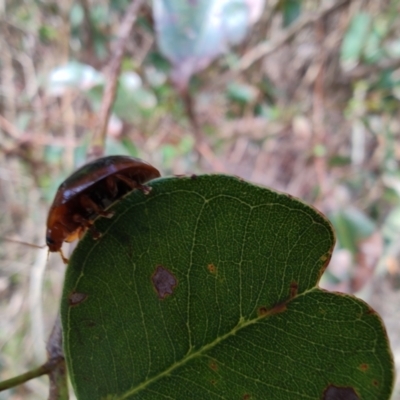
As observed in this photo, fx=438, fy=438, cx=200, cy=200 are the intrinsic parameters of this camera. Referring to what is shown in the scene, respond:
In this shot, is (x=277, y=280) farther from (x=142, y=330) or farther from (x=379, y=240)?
(x=379, y=240)

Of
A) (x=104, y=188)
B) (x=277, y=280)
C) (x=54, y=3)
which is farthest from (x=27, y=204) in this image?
(x=277, y=280)

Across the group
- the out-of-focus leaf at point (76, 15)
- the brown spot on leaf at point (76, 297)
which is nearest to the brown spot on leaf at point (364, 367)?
the brown spot on leaf at point (76, 297)

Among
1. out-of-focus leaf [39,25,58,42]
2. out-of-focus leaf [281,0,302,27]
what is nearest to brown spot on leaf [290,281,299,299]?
out-of-focus leaf [281,0,302,27]

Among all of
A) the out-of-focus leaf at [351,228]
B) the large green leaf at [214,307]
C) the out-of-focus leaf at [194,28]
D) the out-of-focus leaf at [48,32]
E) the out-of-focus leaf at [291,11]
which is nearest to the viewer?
the large green leaf at [214,307]

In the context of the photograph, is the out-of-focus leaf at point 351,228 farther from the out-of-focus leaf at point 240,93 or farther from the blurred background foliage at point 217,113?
the out-of-focus leaf at point 240,93

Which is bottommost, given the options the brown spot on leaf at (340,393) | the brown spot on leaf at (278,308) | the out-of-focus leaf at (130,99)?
the brown spot on leaf at (340,393)

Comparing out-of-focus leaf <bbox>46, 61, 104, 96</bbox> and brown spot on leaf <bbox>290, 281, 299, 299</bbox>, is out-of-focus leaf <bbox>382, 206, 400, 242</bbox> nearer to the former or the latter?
out-of-focus leaf <bbox>46, 61, 104, 96</bbox>

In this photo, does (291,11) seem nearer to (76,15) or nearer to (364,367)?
(76,15)
